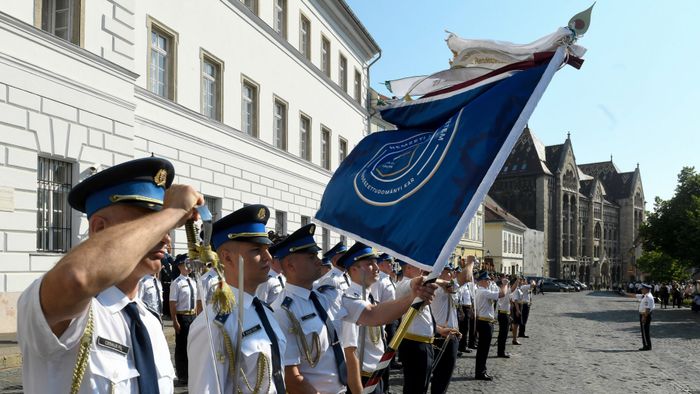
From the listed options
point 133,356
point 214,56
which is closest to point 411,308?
point 133,356

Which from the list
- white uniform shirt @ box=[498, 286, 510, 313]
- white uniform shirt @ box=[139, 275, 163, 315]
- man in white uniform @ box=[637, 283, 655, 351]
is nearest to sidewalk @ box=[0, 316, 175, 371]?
white uniform shirt @ box=[139, 275, 163, 315]

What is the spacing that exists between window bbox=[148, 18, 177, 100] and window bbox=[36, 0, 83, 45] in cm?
297

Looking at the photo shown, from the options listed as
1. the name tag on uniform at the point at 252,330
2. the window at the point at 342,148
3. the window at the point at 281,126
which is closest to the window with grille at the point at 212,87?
the window at the point at 281,126

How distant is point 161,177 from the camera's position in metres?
2.23

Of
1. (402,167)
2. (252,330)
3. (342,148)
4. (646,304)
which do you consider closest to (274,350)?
(252,330)

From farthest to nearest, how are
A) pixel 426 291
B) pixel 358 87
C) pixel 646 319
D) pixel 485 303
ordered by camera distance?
1. pixel 358 87
2. pixel 646 319
3. pixel 485 303
4. pixel 426 291

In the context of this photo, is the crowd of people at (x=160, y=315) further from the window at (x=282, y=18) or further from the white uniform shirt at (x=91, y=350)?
the window at (x=282, y=18)

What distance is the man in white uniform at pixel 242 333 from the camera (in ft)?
10.2

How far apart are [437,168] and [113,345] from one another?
2.32 m

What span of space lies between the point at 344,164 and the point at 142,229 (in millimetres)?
3239

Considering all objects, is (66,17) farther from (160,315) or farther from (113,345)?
(113,345)

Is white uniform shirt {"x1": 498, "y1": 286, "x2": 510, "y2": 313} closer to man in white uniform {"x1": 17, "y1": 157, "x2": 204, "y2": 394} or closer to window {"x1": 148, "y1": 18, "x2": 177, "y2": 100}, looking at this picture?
window {"x1": 148, "y1": 18, "x2": 177, "y2": 100}

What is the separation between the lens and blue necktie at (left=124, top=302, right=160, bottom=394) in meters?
2.24

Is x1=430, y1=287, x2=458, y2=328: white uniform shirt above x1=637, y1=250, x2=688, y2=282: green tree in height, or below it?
above
